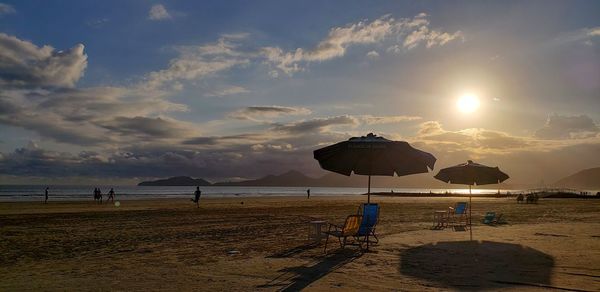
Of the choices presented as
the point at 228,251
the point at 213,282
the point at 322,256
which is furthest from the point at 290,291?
the point at 228,251

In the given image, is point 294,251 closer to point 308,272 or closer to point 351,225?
point 351,225

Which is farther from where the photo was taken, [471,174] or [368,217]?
[471,174]

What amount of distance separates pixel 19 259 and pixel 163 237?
423 cm

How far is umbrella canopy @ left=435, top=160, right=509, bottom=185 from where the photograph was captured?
47.2 ft

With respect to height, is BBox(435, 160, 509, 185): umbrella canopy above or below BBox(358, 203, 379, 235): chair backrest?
above

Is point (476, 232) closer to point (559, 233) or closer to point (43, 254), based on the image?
point (559, 233)

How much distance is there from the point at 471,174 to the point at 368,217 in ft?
18.0

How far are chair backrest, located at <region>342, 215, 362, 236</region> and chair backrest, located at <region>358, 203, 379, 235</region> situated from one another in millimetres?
132

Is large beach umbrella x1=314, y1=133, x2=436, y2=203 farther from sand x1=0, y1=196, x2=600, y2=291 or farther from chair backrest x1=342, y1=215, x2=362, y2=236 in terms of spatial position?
sand x1=0, y1=196, x2=600, y2=291

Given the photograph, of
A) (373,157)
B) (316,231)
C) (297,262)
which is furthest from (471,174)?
(297,262)

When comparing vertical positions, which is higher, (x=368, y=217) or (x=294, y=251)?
(x=368, y=217)

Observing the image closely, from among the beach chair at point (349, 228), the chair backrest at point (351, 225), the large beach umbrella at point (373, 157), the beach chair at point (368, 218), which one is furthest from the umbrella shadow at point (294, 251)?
the large beach umbrella at point (373, 157)

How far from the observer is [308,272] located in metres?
7.85

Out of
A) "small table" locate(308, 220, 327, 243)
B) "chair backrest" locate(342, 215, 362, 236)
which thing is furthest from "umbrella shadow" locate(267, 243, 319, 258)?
"chair backrest" locate(342, 215, 362, 236)
